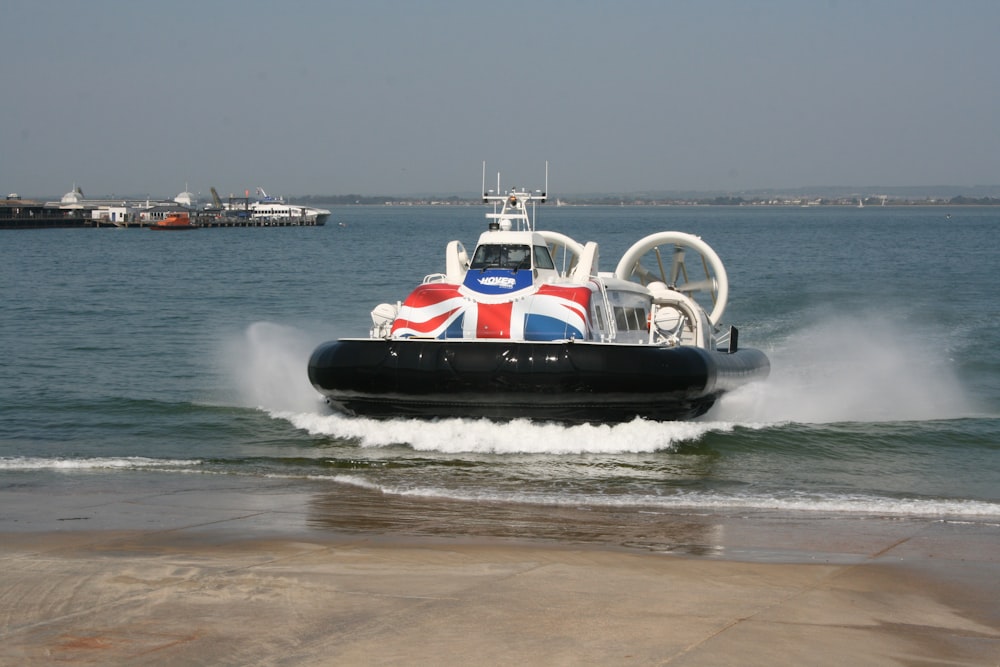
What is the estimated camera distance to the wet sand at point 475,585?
4883mm

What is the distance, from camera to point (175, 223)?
8781cm

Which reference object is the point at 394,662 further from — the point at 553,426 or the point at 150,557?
the point at 553,426

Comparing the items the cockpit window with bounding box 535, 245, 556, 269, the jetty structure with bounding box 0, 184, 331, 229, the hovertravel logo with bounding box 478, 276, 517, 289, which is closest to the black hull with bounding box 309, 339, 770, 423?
the hovertravel logo with bounding box 478, 276, 517, 289

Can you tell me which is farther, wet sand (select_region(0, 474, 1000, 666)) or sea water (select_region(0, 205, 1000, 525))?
sea water (select_region(0, 205, 1000, 525))

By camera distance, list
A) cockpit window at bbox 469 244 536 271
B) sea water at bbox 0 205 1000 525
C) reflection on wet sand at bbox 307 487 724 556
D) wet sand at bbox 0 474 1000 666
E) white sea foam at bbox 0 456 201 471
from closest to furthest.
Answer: wet sand at bbox 0 474 1000 666, reflection on wet sand at bbox 307 487 724 556, sea water at bbox 0 205 1000 525, white sea foam at bbox 0 456 201 471, cockpit window at bbox 469 244 536 271

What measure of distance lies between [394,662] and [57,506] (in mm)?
4562

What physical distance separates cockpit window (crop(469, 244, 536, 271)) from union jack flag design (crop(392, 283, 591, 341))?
377mm

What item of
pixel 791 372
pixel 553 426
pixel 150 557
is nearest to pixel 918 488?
pixel 553 426

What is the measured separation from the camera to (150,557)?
655 cm

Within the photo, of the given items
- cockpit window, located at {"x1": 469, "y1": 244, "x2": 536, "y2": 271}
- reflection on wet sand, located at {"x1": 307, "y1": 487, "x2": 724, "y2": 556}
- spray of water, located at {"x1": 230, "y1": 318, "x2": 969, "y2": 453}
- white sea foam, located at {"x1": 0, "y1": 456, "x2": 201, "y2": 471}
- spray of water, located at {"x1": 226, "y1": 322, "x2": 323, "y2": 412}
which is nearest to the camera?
reflection on wet sand, located at {"x1": 307, "y1": 487, "x2": 724, "y2": 556}

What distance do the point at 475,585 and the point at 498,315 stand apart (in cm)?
602

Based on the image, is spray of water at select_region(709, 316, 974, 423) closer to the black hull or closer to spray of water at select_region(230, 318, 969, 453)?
spray of water at select_region(230, 318, 969, 453)

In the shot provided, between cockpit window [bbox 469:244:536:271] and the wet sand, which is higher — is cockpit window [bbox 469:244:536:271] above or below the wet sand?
above

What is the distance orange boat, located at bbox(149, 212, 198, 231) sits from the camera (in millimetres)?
87375
